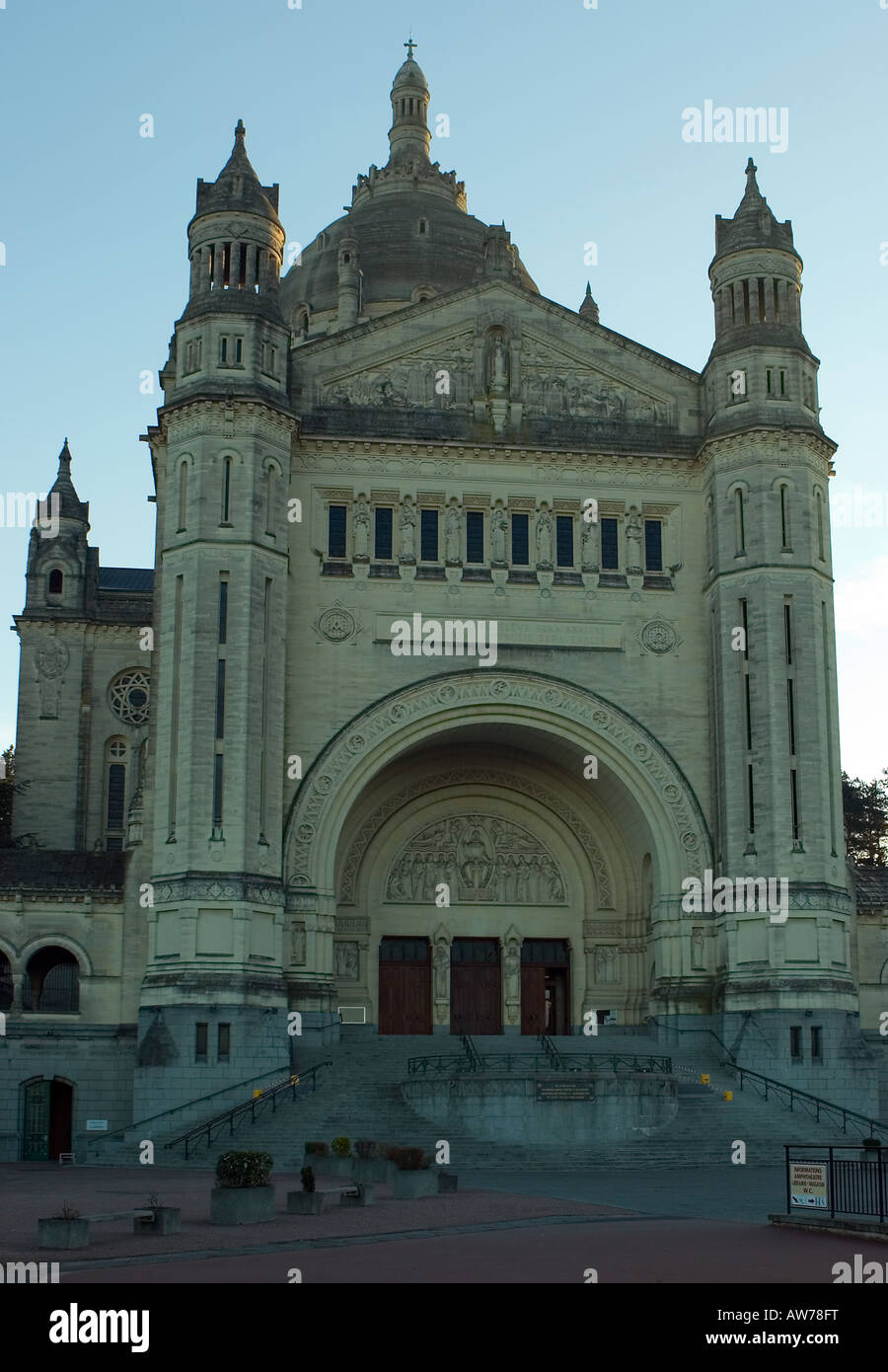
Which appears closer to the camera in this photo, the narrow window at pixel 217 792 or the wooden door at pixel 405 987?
the narrow window at pixel 217 792

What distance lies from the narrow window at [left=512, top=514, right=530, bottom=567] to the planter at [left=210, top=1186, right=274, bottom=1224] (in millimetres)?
30243

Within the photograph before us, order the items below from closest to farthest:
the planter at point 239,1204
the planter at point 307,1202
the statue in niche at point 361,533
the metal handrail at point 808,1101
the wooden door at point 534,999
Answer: the planter at point 239,1204
the planter at point 307,1202
the metal handrail at point 808,1101
the statue in niche at point 361,533
the wooden door at point 534,999

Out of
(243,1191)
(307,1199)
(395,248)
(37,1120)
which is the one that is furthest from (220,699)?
(395,248)

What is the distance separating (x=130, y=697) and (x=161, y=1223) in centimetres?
4463

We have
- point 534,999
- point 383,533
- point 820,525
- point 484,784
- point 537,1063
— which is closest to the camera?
point 537,1063

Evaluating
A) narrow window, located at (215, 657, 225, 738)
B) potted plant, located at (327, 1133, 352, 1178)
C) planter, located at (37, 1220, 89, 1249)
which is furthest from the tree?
planter, located at (37, 1220, 89, 1249)

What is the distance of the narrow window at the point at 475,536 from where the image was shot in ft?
171

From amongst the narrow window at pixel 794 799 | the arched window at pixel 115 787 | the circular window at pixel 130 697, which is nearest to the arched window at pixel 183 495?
the circular window at pixel 130 697

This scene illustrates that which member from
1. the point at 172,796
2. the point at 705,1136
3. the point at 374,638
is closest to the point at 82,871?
the point at 172,796

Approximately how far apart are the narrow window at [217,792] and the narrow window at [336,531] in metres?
8.16

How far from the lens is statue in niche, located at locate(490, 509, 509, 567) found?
169 feet

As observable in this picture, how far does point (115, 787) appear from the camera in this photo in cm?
6544

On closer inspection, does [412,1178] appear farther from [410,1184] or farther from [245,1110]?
[245,1110]

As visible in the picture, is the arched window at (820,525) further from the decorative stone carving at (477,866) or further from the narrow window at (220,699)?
the narrow window at (220,699)
